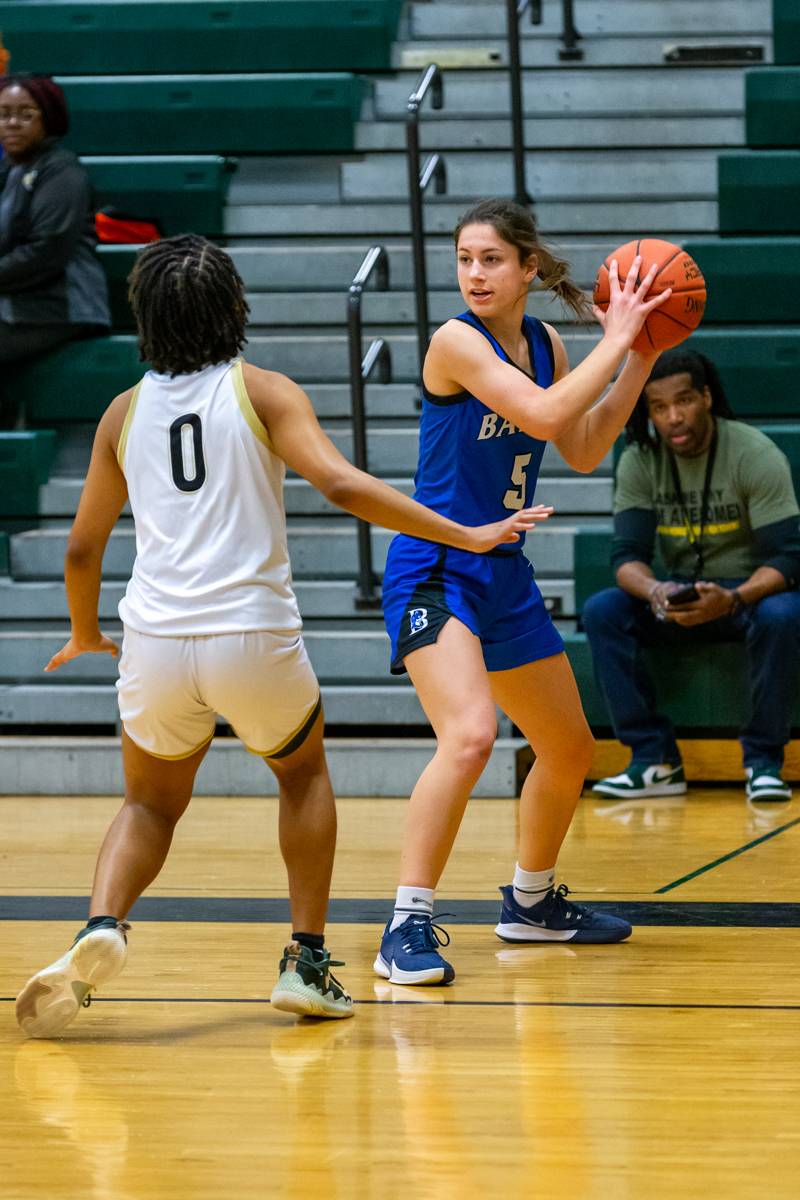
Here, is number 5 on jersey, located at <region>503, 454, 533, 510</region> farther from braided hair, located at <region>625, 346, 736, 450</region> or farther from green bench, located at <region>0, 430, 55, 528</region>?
green bench, located at <region>0, 430, 55, 528</region>

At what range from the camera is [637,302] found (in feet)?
11.1

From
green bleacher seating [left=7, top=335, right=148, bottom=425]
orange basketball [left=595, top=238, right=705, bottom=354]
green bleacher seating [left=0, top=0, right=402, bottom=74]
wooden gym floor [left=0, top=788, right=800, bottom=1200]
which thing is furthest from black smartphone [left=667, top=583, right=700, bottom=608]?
green bleacher seating [left=0, top=0, right=402, bottom=74]

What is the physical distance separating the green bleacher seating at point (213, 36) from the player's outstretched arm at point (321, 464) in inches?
215

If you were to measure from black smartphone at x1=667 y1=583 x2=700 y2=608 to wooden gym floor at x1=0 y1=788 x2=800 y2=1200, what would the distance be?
1.06 meters

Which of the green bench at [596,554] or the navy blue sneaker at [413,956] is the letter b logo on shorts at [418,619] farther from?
the green bench at [596,554]

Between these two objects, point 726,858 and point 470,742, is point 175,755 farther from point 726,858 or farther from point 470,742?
point 726,858

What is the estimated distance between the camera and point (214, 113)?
7953mm

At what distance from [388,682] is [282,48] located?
11.0ft

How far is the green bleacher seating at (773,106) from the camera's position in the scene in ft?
23.7

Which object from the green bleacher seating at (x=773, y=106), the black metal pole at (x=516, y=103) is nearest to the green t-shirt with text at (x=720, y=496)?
the black metal pole at (x=516, y=103)

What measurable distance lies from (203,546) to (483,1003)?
3.18ft

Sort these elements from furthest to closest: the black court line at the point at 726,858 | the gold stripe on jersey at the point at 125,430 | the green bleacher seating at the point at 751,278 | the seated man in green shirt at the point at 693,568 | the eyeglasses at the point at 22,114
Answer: the eyeglasses at the point at 22,114
the green bleacher seating at the point at 751,278
the seated man in green shirt at the point at 693,568
the black court line at the point at 726,858
the gold stripe on jersey at the point at 125,430

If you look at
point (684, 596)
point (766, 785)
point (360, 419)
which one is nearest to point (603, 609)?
point (684, 596)

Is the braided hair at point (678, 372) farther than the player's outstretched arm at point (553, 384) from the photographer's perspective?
Yes
